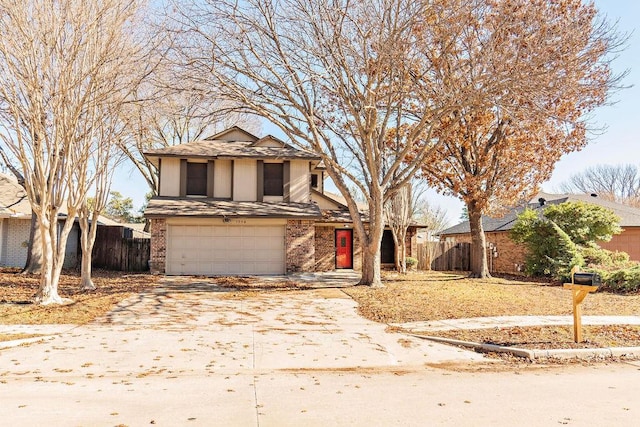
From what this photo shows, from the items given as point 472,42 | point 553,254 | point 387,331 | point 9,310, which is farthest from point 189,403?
point 553,254

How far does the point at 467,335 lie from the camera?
855cm

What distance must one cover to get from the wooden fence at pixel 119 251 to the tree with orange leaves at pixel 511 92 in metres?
13.2

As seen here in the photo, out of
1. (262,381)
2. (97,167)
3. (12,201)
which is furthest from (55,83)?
(12,201)

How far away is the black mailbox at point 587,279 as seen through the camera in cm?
757

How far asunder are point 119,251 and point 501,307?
17.3 meters

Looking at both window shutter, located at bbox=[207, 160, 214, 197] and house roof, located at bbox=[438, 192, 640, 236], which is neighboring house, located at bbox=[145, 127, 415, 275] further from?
house roof, located at bbox=[438, 192, 640, 236]

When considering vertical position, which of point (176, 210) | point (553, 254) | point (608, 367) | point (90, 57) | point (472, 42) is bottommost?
point (608, 367)

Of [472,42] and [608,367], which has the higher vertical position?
[472,42]

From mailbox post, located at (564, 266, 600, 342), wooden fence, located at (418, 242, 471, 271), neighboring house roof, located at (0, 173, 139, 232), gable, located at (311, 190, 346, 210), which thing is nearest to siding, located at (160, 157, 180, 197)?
neighboring house roof, located at (0, 173, 139, 232)

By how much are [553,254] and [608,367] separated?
46.0ft

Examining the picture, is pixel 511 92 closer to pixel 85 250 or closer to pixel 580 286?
pixel 580 286

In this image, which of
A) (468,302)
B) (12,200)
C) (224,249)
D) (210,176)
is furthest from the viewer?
(12,200)

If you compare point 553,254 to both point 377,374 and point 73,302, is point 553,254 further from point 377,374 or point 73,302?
point 73,302

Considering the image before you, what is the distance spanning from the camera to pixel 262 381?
5824 mm
